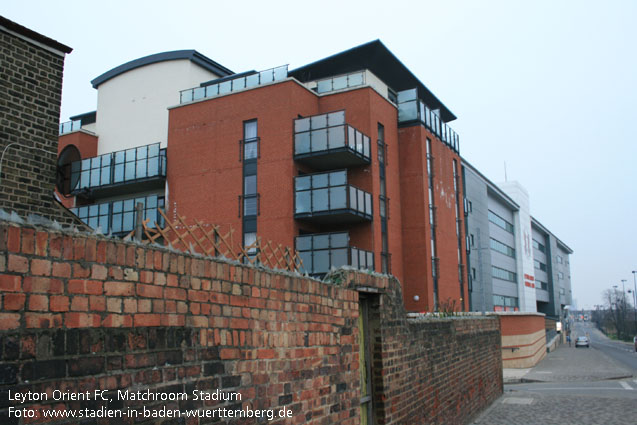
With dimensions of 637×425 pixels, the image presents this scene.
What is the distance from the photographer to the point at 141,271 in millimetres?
4332

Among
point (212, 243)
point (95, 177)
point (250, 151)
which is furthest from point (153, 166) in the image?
point (212, 243)

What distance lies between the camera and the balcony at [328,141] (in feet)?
91.7

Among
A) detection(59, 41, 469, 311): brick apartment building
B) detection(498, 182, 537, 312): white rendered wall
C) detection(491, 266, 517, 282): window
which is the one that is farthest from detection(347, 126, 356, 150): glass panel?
detection(498, 182, 537, 312): white rendered wall

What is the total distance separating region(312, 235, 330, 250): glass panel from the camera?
2738 cm

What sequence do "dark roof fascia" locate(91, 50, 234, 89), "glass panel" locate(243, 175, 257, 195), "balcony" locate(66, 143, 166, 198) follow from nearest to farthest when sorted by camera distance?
"glass panel" locate(243, 175, 257, 195), "balcony" locate(66, 143, 166, 198), "dark roof fascia" locate(91, 50, 234, 89)

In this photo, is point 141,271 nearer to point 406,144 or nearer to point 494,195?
point 406,144

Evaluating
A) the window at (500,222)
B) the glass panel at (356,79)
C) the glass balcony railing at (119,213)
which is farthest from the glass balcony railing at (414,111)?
the window at (500,222)

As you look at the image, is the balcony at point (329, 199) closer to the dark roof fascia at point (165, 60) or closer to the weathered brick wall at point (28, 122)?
the dark roof fascia at point (165, 60)

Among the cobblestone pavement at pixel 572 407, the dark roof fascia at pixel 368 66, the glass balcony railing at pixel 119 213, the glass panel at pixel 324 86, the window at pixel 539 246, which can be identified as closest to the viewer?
the cobblestone pavement at pixel 572 407

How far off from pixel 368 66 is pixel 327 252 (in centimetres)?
1337

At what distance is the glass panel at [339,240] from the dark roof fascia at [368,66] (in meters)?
12.3

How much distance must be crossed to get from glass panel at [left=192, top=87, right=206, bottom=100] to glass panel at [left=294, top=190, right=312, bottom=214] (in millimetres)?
9278

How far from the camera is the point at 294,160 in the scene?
95.5 ft

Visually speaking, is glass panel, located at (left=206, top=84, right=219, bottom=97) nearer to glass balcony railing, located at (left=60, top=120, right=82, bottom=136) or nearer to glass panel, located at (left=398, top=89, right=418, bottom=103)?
glass balcony railing, located at (left=60, top=120, right=82, bottom=136)
